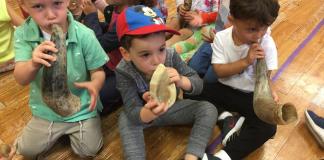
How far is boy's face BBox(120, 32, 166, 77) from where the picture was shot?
1061 millimetres

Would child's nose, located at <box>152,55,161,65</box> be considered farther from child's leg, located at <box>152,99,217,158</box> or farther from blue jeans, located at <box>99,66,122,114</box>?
blue jeans, located at <box>99,66,122,114</box>

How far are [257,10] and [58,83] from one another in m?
0.69

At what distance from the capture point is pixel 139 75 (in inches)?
47.5

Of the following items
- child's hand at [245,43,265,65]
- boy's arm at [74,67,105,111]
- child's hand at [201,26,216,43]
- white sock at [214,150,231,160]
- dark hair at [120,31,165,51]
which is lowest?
white sock at [214,150,231,160]

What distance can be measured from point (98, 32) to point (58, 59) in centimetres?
45

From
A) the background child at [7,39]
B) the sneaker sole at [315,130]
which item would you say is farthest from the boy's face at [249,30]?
the background child at [7,39]

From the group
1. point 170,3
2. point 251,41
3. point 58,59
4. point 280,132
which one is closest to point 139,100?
point 58,59

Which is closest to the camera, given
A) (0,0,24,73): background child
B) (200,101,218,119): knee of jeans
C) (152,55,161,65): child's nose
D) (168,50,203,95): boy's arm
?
(152,55,161,65): child's nose

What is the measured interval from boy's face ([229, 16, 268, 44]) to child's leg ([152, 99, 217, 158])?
0.30m

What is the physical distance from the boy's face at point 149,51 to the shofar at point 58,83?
223 millimetres

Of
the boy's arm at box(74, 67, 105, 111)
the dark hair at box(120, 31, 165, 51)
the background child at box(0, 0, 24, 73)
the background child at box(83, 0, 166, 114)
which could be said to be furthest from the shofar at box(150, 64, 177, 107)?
the background child at box(0, 0, 24, 73)

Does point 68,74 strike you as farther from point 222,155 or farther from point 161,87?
point 222,155

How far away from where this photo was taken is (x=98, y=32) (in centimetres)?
144

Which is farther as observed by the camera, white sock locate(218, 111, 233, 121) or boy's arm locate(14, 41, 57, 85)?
white sock locate(218, 111, 233, 121)
